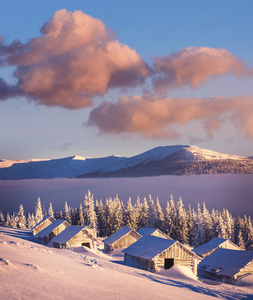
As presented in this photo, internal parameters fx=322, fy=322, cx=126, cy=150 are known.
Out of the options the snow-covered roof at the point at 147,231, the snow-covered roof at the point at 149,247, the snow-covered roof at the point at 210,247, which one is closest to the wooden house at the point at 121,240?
the snow-covered roof at the point at 147,231

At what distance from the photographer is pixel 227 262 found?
41.4 metres

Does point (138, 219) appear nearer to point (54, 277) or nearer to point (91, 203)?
point (91, 203)

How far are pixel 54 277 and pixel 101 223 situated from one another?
8861cm

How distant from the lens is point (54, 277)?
14727mm

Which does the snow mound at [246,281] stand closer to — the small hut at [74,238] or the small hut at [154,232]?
the small hut at [154,232]

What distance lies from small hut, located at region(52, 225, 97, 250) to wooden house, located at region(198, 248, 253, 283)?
19.7 m

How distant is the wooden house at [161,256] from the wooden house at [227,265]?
11.4 ft

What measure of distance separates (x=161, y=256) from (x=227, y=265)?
9256 millimetres

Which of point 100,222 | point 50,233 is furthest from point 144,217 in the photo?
point 50,233

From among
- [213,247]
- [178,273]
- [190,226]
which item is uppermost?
[178,273]

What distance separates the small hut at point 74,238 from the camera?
172 feet

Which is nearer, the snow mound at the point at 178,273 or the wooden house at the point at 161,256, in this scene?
the snow mound at the point at 178,273

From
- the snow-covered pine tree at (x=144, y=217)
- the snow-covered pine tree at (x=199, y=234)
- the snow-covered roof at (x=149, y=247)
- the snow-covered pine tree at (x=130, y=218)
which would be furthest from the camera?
the snow-covered pine tree at (x=144, y=217)

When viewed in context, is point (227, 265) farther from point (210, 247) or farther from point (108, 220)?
point (108, 220)
